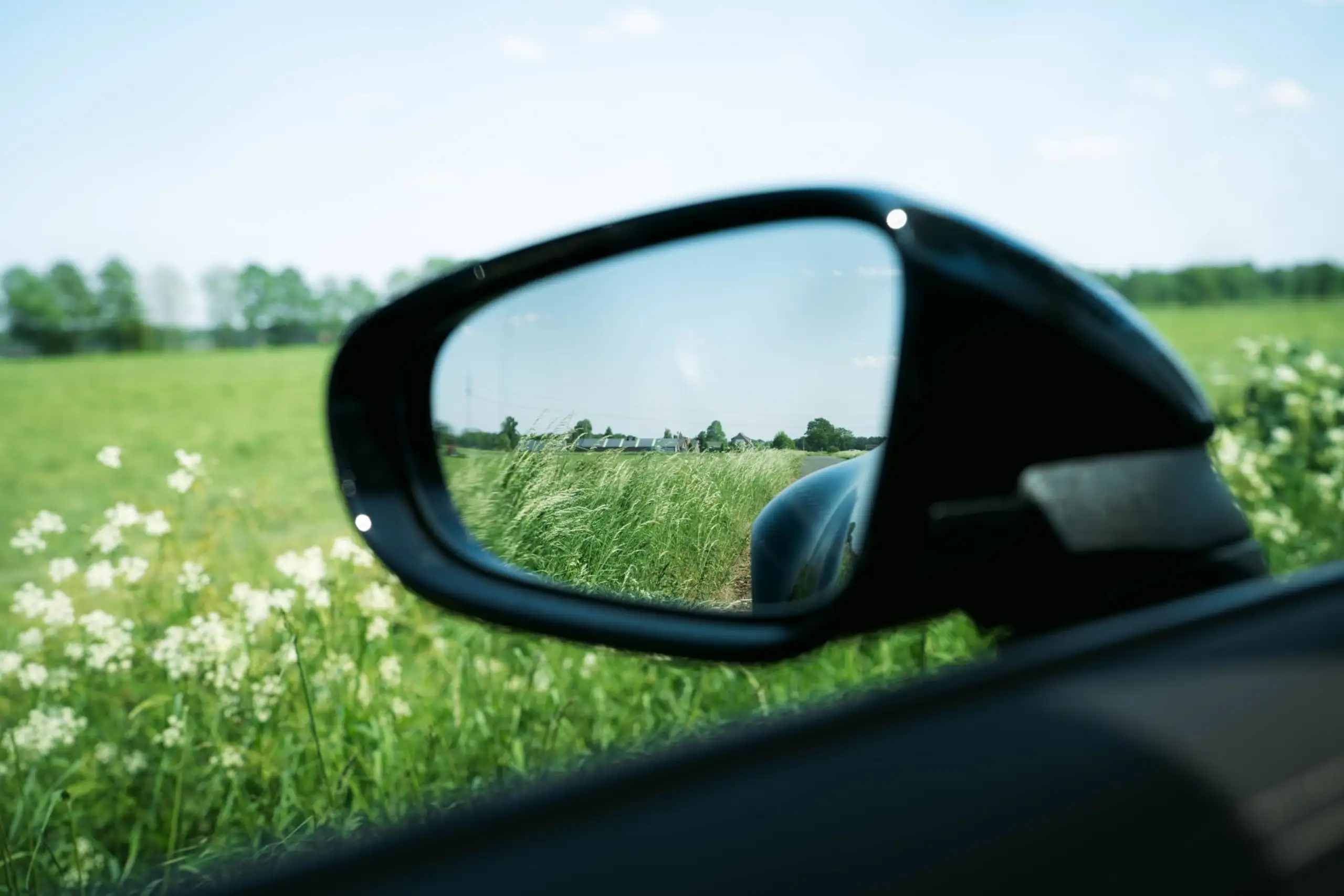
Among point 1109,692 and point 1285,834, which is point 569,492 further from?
point 1285,834

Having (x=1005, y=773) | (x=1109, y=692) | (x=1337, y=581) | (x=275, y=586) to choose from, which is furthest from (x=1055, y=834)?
(x=275, y=586)

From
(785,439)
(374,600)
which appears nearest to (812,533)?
(785,439)

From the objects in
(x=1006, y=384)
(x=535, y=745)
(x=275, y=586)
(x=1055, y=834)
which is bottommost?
(x=535, y=745)

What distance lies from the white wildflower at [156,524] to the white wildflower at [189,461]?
0.16 m

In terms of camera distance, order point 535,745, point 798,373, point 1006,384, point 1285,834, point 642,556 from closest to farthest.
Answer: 1. point 1285,834
2. point 1006,384
3. point 798,373
4. point 642,556
5. point 535,745

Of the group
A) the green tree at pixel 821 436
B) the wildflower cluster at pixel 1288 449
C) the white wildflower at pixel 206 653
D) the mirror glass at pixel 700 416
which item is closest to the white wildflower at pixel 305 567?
the white wildflower at pixel 206 653

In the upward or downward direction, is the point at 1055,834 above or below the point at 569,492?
below

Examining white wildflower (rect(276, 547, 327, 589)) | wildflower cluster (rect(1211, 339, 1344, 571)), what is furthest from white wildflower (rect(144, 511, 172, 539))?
wildflower cluster (rect(1211, 339, 1344, 571))

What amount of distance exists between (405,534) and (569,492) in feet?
1.78

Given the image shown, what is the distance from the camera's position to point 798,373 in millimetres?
1447

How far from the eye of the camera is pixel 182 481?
3.48 m

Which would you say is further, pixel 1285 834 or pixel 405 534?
pixel 405 534

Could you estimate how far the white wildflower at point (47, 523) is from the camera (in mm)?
3191

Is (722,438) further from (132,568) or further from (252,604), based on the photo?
(132,568)
